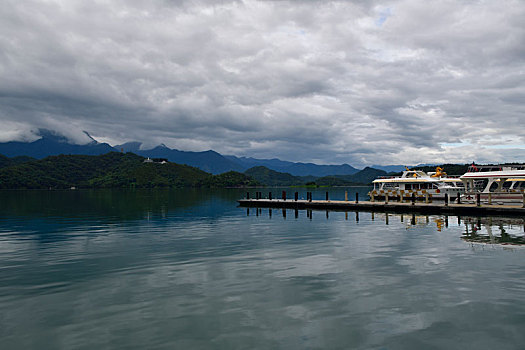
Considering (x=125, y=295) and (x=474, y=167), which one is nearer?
(x=125, y=295)

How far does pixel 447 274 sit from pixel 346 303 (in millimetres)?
5894

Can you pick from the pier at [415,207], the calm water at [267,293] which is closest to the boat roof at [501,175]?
the pier at [415,207]

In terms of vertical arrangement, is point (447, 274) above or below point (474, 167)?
below

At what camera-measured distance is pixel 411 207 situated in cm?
4200

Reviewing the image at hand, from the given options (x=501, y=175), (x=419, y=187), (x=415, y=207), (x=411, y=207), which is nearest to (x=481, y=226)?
(x=415, y=207)

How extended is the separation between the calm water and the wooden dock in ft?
39.6

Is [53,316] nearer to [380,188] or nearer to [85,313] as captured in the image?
[85,313]

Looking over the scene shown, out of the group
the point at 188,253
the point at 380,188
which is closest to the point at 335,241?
the point at 188,253

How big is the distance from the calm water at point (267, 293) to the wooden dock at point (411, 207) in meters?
12.1

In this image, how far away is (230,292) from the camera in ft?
42.3

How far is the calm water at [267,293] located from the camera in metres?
9.16

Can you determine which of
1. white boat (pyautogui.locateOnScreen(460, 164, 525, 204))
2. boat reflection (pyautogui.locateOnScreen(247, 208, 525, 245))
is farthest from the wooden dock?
white boat (pyautogui.locateOnScreen(460, 164, 525, 204))

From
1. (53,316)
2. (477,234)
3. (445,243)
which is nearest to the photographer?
(53,316)

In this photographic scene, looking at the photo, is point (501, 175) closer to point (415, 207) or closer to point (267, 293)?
point (415, 207)
